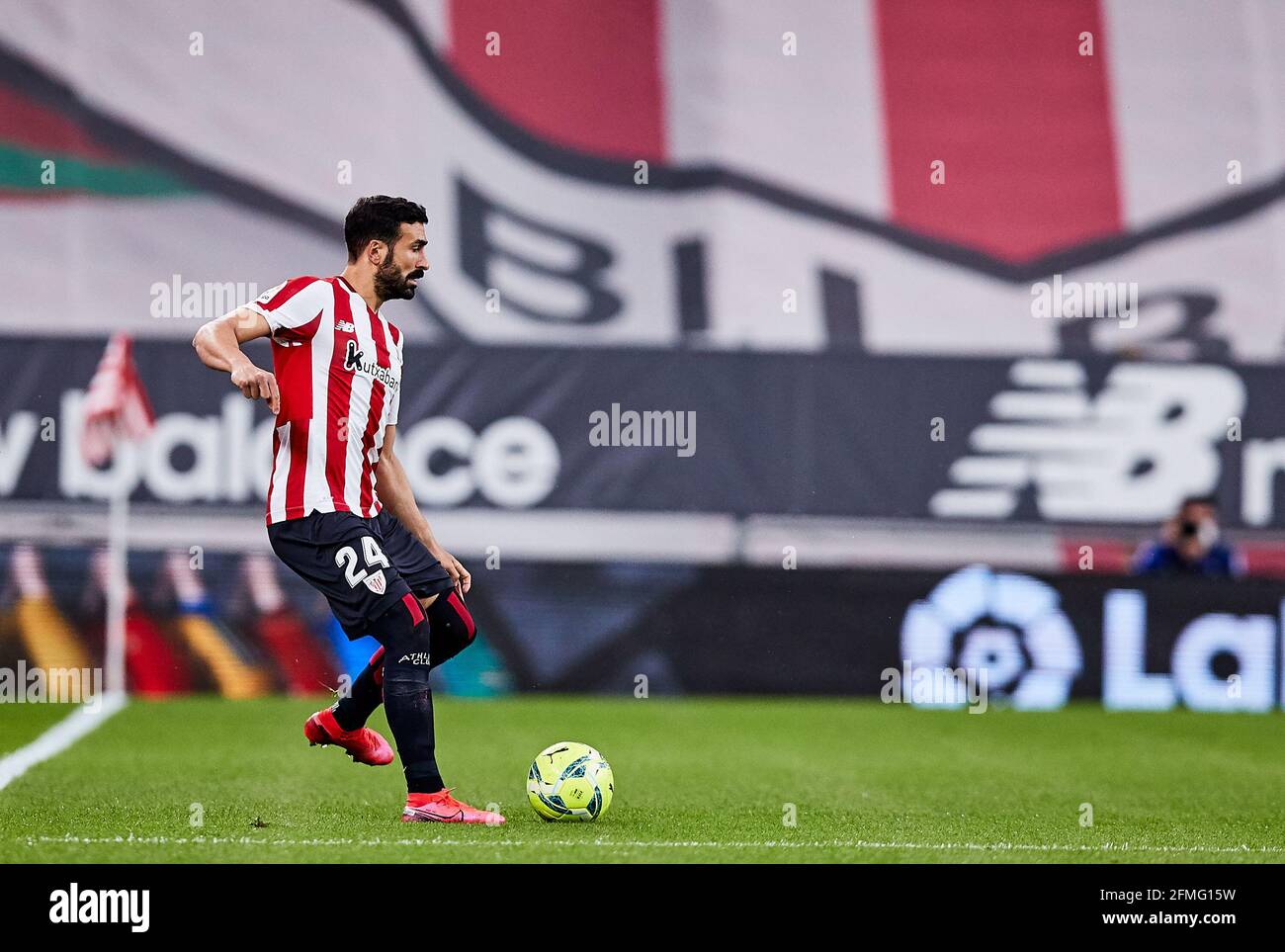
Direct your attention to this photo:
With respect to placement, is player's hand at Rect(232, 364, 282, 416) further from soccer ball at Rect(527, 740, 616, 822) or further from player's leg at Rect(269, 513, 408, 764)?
soccer ball at Rect(527, 740, 616, 822)

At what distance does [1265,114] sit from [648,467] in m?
7.46

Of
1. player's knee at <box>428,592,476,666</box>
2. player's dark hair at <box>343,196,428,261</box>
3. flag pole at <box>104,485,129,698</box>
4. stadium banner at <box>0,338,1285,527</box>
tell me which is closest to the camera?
player's dark hair at <box>343,196,428,261</box>

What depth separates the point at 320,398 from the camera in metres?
5.56

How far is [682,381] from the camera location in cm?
1136

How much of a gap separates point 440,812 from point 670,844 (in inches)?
30.9

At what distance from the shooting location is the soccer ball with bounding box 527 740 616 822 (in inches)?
226

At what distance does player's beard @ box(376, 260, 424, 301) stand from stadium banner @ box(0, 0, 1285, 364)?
315 inches

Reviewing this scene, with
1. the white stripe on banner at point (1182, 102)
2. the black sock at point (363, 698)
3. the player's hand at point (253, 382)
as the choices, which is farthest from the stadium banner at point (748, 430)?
the player's hand at point (253, 382)

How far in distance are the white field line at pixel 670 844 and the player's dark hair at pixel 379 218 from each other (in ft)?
6.31

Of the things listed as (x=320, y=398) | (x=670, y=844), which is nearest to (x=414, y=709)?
(x=670, y=844)

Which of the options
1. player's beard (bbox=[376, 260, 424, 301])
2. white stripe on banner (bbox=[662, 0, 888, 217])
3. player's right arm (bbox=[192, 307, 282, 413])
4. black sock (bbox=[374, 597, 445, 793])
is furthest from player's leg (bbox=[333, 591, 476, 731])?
white stripe on banner (bbox=[662, 0, 888, 217])

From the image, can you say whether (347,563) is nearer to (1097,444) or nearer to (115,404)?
(115,404)

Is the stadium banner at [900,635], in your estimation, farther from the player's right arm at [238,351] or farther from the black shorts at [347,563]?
the player's right arm at [238,351]
